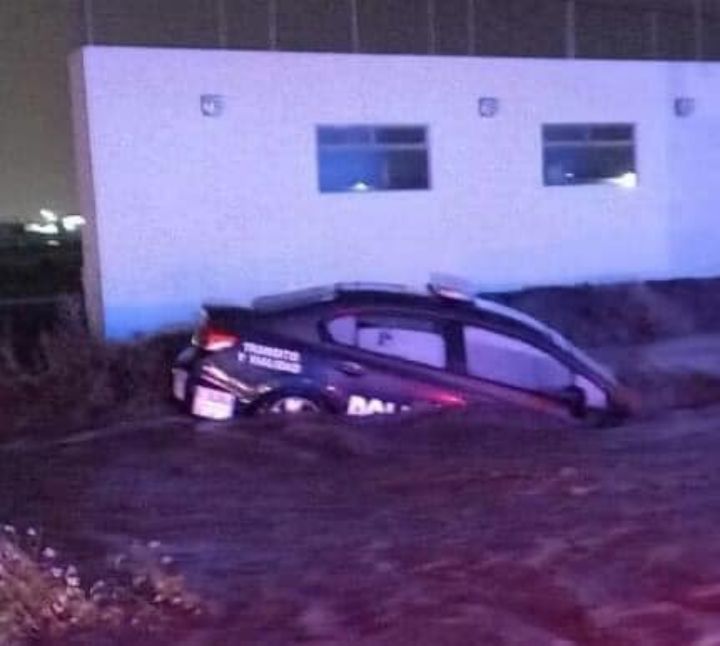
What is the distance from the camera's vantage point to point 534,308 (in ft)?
70.8

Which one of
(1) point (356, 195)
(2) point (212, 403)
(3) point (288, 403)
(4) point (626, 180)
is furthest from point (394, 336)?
(4) point (626, 180)

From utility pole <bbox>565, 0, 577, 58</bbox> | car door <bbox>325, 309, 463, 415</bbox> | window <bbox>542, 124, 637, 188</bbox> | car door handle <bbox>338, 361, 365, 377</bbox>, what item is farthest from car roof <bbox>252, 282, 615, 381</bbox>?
utility pole <bbox>565, 0, 577, 58</bbox>

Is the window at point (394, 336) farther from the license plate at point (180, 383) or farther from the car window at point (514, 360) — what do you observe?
the license plate at point (180, 383)

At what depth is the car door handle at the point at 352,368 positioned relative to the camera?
45.9 feet

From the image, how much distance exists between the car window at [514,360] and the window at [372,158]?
715 centimetres

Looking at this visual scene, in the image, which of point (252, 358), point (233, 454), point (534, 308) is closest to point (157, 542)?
point (233, 454)

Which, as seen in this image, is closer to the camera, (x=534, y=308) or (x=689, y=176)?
(x=534, y=308)

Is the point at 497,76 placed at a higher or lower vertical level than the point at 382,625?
higher

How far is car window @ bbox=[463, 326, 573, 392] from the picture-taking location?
14.4 metres

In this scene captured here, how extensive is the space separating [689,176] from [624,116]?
1.29 metres

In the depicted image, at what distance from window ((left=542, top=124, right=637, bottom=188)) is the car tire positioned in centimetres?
962

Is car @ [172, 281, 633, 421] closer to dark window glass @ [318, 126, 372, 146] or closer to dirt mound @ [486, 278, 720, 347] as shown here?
dirt mound @ [486, 278, 720, 347]

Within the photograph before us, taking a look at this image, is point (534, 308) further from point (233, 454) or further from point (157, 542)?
point (157, 542)

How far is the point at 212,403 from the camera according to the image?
14078 millimetres
